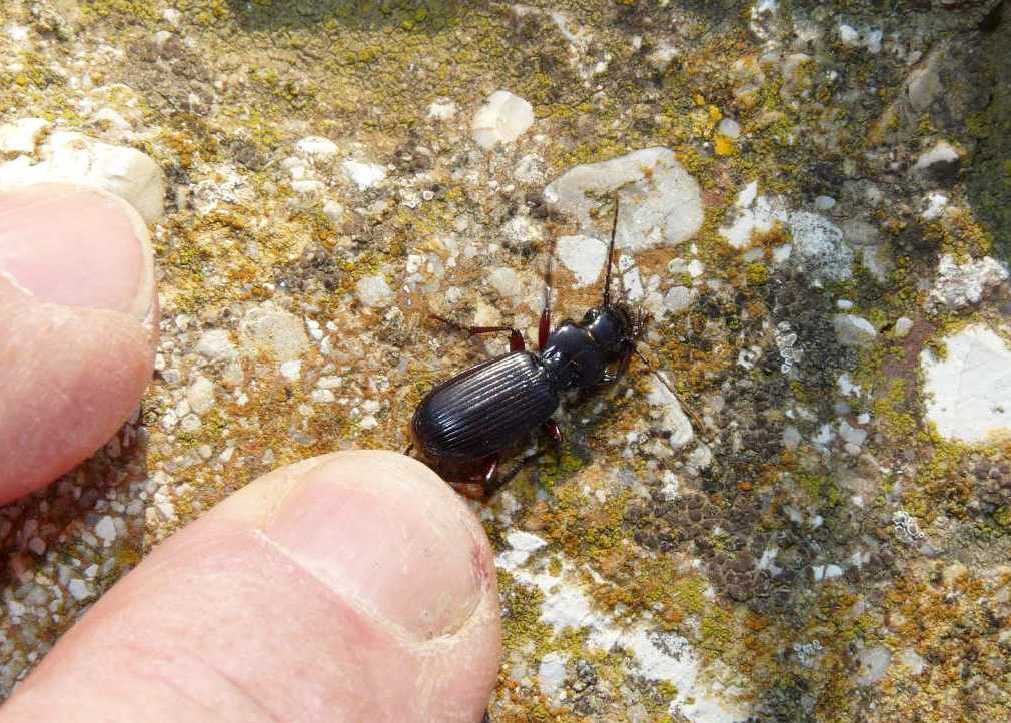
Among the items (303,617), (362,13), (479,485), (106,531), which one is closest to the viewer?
(303,617)

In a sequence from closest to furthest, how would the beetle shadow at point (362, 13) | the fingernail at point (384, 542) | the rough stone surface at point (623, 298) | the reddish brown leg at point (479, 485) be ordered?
the fingernail at point (384, 542) → the rough stone surface at point (623, 298) → the reddish brown leg at point (479, 485) → the beetle shadow at point (362, 13)

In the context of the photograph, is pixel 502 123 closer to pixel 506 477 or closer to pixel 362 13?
pixel 362 13

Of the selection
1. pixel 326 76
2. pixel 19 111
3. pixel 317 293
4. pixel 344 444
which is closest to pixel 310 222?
pixel 317 293

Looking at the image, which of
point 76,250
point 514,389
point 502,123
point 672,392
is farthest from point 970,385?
point 76,250

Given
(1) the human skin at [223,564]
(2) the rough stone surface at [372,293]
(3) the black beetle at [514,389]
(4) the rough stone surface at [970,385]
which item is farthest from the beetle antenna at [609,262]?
(4) the rough stone surface at [970,385]

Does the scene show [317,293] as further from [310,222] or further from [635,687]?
[635,687]

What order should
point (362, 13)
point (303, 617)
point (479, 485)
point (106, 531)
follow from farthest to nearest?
point (362, 13)
point (479, 485)
point (106, 531)
point (303, 617)

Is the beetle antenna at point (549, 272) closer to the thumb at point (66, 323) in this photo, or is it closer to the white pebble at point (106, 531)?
the thumb at point (66, 323)
